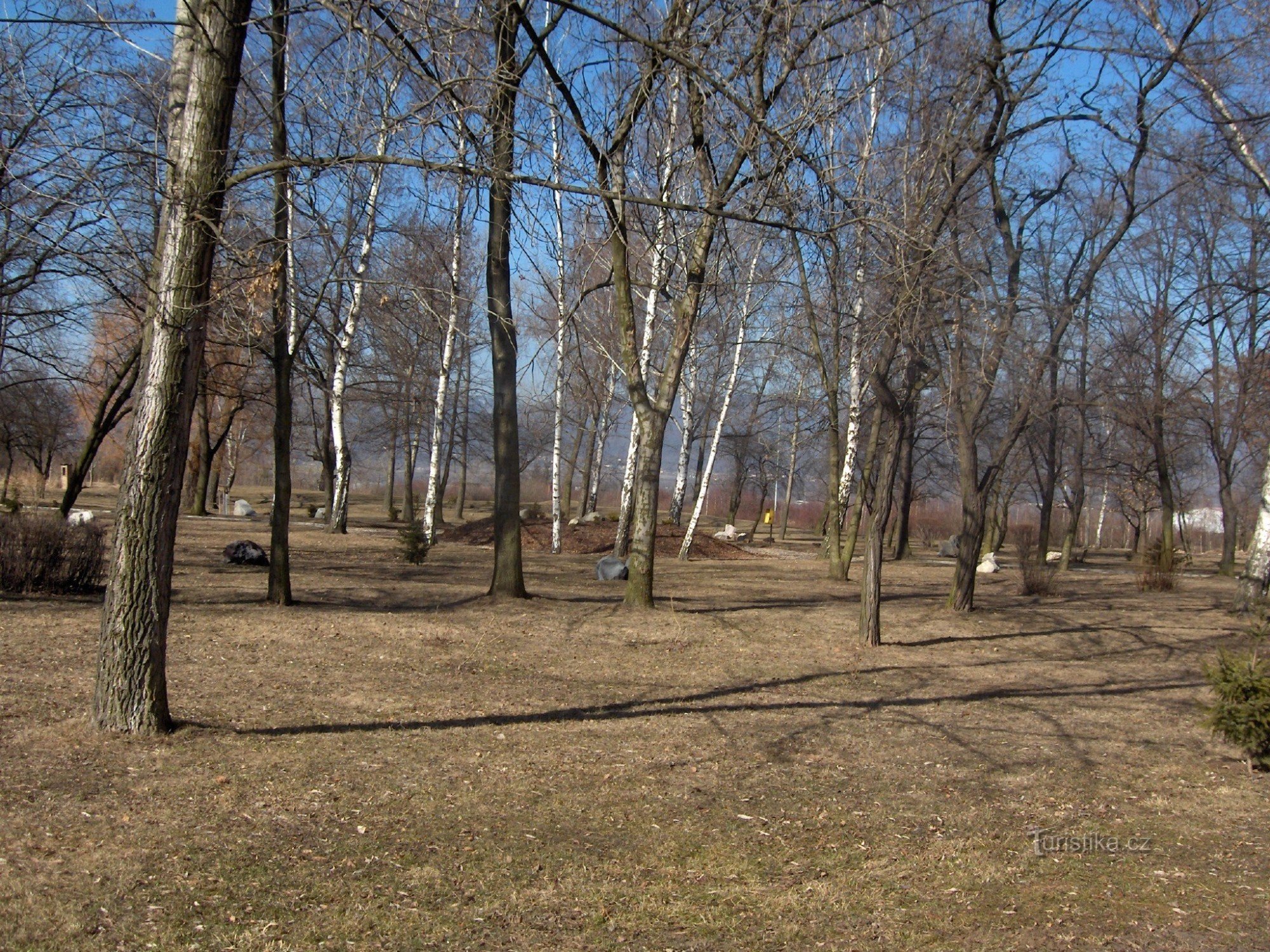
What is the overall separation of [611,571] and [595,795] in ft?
31.8

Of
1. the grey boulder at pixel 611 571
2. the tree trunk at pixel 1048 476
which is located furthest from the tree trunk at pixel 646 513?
the tree trunk at pixel 1048 476

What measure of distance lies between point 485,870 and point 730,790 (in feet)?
6.00

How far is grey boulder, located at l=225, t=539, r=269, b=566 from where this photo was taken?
13.0 m

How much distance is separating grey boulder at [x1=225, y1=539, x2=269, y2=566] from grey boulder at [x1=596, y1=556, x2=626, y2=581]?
494 cm

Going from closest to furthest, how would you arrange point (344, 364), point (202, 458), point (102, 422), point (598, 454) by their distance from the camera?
point (102, 422), point (344, 364), point (202, 458), point (598, 454)

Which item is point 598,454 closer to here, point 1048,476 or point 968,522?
point 1048,476

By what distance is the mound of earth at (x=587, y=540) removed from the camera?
23.2 meters

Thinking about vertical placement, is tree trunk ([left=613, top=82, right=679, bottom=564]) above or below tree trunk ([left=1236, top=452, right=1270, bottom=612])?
above

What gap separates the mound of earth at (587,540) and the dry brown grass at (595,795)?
42.0ft

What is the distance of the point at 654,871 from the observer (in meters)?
4.18

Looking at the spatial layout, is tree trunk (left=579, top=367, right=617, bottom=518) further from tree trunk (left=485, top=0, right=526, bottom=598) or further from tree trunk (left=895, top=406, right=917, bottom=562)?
tree trunk (left=485, top=0, right=526, bottom=598)

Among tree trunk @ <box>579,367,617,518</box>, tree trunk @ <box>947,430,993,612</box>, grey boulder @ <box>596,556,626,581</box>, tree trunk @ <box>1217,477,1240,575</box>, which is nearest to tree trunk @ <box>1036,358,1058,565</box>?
tree trunk @ <box>1217,477,1240,575</box>

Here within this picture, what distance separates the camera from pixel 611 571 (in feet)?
48.7

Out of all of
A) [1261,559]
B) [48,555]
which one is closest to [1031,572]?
[1261,559]
